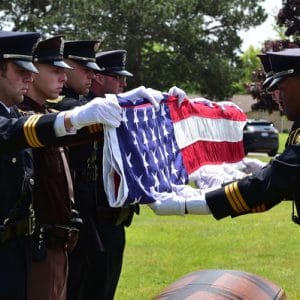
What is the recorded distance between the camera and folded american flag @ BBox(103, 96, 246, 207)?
4012mm

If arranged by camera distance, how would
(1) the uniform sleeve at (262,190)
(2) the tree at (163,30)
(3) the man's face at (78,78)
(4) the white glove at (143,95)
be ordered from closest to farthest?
(1) the uniform sleeve at (262,190) < (4) the white glove at (143,95) < (3) the man's face at (78,78) < (2) the tree at (163,30)

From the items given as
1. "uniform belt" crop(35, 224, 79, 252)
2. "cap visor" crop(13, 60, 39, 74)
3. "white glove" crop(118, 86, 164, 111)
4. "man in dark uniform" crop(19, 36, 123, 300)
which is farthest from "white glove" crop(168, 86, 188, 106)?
"cap visor" crop(13, 60, 39, 74)

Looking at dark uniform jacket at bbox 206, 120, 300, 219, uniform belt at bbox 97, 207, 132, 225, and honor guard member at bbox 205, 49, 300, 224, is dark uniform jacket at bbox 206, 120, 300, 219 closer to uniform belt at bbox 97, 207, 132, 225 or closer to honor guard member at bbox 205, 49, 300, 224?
honor guard member at bbox 205, 49, 300, 224

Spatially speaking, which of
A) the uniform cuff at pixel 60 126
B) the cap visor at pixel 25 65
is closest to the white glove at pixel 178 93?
the cap visor at pixel 25 65

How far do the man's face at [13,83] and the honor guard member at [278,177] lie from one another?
109cm

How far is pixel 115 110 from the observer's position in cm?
352

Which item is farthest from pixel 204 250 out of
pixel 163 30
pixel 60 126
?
pixel 163 30

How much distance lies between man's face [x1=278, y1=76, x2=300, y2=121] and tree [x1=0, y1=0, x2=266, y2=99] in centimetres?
2994

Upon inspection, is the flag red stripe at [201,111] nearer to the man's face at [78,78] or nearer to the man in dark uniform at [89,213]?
the man in dark uniform at [89,213]

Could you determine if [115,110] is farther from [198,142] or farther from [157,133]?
[198,142]

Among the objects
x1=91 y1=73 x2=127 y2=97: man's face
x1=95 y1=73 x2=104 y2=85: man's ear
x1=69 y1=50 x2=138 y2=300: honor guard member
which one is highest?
x1=95 y1=73 x2=104 y2=85: man's ear

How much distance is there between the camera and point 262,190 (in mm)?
3807

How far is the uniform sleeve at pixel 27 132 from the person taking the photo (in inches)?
138

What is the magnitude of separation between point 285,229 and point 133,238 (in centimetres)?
231
